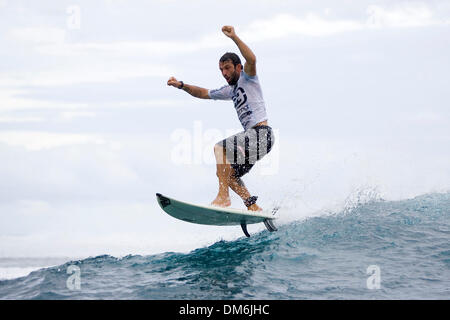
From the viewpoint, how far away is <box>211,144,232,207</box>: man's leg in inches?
324

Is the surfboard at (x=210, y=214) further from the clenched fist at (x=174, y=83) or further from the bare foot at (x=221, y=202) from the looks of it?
the clenched fist at (x=174, y=83)

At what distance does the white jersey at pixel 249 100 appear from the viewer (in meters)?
8.35

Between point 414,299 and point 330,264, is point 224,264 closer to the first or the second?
point 330,264

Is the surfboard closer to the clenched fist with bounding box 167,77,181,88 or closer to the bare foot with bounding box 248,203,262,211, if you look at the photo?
the bare foot with bounding box 248,203,262,211

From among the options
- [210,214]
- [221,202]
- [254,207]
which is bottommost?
[210,214]

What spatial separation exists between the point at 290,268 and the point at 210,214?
64.7 inches

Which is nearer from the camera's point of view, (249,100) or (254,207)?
(249,100)

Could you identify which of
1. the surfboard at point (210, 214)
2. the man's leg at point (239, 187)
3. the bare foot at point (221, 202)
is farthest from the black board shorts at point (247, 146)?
the surfboard at point (210, 214)

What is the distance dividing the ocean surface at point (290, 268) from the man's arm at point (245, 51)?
3280mm

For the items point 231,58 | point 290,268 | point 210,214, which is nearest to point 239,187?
point 210,214

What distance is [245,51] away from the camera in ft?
25.5

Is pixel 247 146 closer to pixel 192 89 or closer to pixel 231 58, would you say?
pixel 231 58
